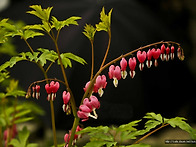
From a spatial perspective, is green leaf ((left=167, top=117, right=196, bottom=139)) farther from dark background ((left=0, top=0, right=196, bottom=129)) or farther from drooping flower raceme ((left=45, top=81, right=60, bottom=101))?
dark background ((left=0, top=0, right=196, bottom=129))

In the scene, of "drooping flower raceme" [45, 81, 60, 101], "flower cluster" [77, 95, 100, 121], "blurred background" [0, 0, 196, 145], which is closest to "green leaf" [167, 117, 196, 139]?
"flower cluster" [77, 95, 100, 121]

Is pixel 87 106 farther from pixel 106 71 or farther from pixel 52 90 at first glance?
pixel 106 71

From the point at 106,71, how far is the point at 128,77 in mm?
557

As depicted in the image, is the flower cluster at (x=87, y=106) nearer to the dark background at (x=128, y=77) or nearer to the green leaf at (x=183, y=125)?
the green leaf at (x=183, y=125)

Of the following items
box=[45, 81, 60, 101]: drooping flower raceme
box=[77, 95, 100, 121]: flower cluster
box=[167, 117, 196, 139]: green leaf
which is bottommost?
box=[167, 117, 196, 139]: green leaf

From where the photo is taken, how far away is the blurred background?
332 centimetres

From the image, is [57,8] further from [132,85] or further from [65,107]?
[65,107]

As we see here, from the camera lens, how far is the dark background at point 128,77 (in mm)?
3320

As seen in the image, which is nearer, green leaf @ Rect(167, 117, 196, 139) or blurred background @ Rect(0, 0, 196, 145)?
green leaf @ Rect(167, 117, 196, 139)

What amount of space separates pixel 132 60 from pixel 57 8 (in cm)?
306

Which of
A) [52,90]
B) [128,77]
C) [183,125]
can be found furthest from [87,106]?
[128,77]

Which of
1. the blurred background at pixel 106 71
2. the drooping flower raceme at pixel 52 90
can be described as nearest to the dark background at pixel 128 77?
the blurred background at pixel 106 71

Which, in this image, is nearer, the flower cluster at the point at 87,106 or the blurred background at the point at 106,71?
the flower cluster at the point at 87,106

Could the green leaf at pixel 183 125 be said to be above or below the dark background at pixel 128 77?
below
